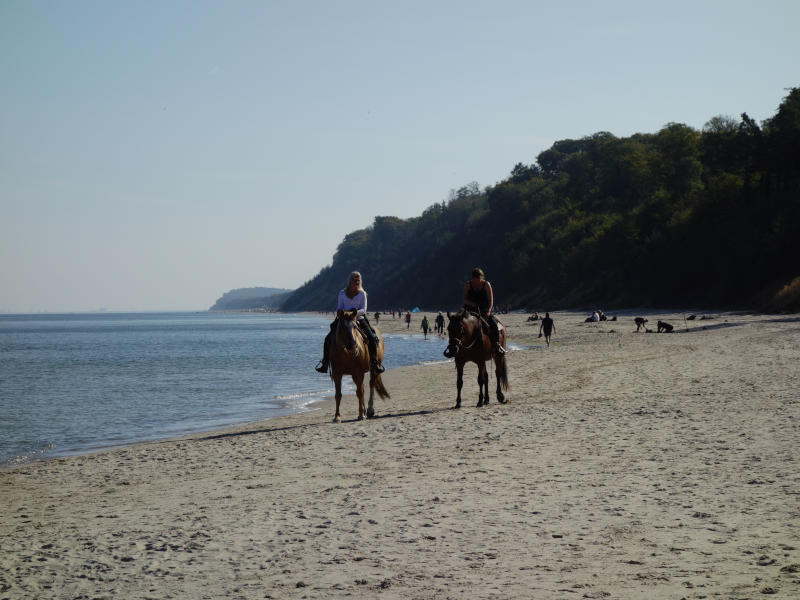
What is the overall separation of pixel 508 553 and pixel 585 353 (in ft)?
86.5

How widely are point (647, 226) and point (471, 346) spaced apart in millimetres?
79464

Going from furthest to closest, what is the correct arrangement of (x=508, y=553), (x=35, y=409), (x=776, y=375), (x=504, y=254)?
(x=504, y=254)
(x=35, y=409)
(x=776, y=375)
(x=508, y=553)

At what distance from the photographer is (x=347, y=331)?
1439cm

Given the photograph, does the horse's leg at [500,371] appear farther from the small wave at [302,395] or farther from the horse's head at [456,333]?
the small wave at [302,395]

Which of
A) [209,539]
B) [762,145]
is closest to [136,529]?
[209,539]

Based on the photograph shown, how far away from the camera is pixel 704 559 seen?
5.69 m

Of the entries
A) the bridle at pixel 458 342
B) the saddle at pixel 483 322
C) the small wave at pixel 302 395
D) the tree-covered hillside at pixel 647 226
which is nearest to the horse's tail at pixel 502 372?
the saddle at pixel 483 322

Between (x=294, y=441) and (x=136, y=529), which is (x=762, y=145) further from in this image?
(x=136, y=529)

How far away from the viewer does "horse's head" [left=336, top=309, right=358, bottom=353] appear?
14.3 m

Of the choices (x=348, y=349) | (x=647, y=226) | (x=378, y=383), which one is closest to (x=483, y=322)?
(x=378, y=383)

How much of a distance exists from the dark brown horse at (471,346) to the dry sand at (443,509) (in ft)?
3.56

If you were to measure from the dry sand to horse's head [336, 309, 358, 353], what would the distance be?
5.25 feet

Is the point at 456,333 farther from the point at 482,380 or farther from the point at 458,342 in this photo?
the point at 482,380

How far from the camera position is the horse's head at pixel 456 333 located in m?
14.9
